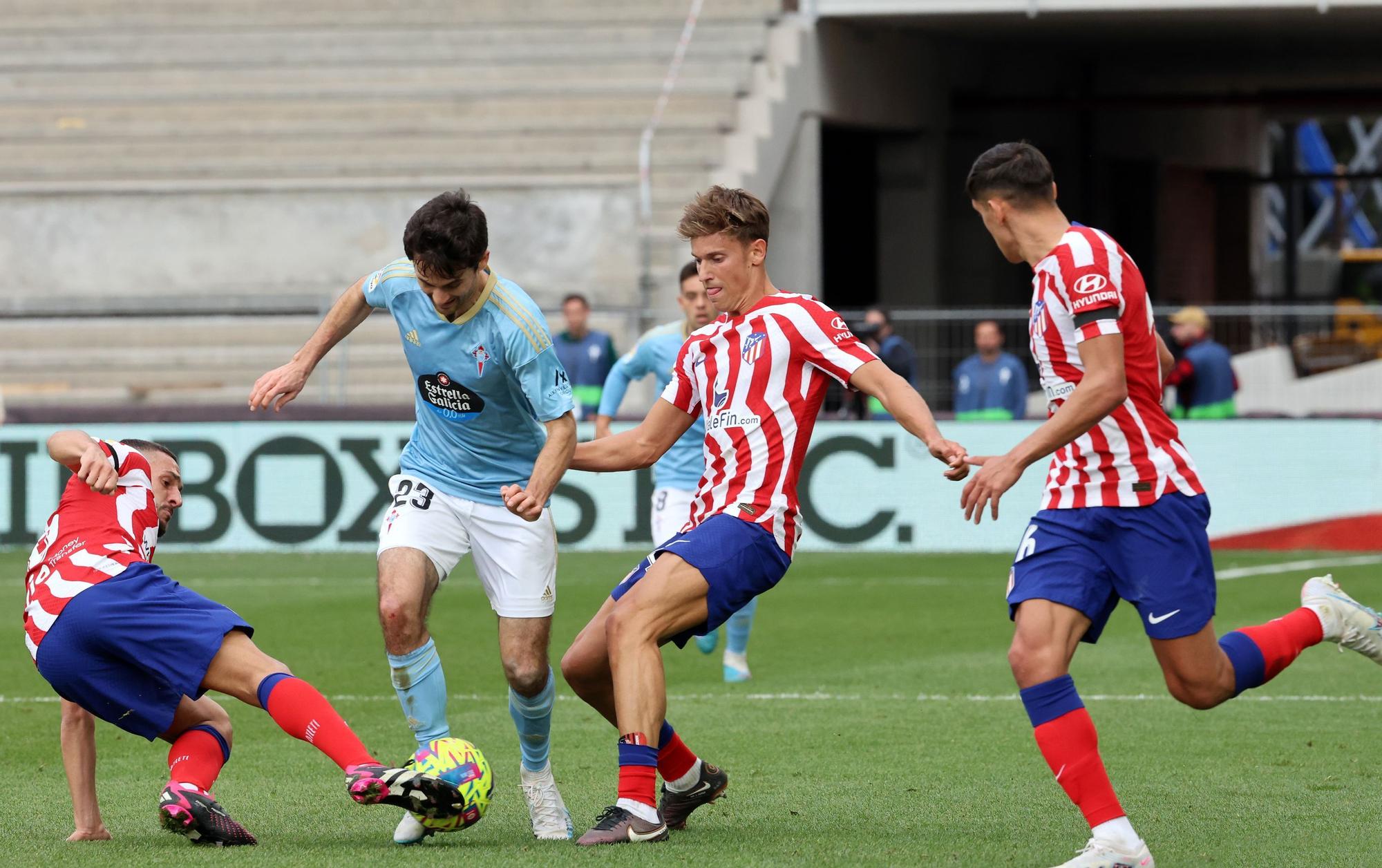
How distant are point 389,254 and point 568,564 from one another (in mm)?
7136

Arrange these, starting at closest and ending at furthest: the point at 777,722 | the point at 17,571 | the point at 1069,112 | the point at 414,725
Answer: the point at 414,725
the point at 777,722
the point at 17,571
the point at 1069,112

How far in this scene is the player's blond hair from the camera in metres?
5.90

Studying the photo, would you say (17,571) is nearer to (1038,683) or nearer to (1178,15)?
(1038,683)

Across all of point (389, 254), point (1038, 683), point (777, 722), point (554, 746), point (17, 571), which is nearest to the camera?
point (1038, 683)

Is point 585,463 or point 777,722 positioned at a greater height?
point 585,463

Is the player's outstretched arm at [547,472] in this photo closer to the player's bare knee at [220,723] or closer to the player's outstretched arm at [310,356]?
the player's outstretched arm at [310,356]

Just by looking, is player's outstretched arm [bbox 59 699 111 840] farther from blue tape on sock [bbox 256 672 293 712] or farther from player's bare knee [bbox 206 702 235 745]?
blue tape on sock [bbox 256 672 293 712]

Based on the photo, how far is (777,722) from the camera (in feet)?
27.5

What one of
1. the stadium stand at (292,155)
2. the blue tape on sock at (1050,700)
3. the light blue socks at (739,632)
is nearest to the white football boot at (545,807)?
the blue tape on sock at (1050,700)

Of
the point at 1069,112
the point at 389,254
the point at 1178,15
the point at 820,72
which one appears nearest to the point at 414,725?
the point at 389,254

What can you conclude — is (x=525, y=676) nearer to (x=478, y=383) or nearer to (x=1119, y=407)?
(x=478, y=383)

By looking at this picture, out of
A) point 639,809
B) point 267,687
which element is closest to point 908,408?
point 639,809

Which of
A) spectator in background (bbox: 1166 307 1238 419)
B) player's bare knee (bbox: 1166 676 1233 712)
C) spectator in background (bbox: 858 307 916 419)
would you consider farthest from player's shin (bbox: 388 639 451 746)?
spectator in background (bbox: 1166 307 1238 419)

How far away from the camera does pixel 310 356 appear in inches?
241
